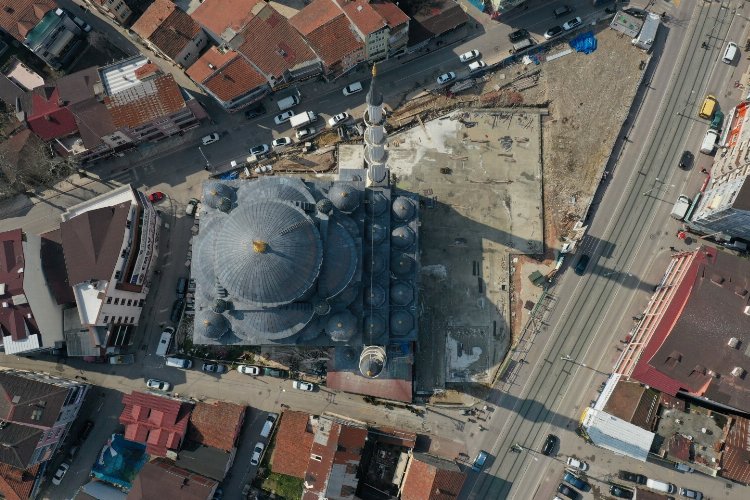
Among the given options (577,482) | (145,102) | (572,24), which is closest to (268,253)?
(145,102)

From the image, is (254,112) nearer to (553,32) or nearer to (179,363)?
(179,363)

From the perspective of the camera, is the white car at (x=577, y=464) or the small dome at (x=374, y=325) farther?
the white car at (x=577, y=464)

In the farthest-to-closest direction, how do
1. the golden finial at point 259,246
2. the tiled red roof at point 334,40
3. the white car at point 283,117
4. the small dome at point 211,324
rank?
the white car at point 283,117, the tiled red roof at point 334,40, the small dome at point 211,324, the golden finial at point 259,246

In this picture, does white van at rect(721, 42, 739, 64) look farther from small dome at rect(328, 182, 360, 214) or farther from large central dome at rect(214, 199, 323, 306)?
large central dome at rect(214, 199, 323, 306)

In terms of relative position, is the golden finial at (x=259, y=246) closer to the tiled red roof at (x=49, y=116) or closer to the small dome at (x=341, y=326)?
the small dome at (x=341, y=326)

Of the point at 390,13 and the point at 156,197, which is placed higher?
the point at 390,13

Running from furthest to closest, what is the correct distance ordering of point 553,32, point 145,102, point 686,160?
point 553,32 → point 686,160 → point 145,102

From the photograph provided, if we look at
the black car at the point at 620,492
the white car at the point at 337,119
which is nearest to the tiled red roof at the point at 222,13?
the white car at the point at 337,119
